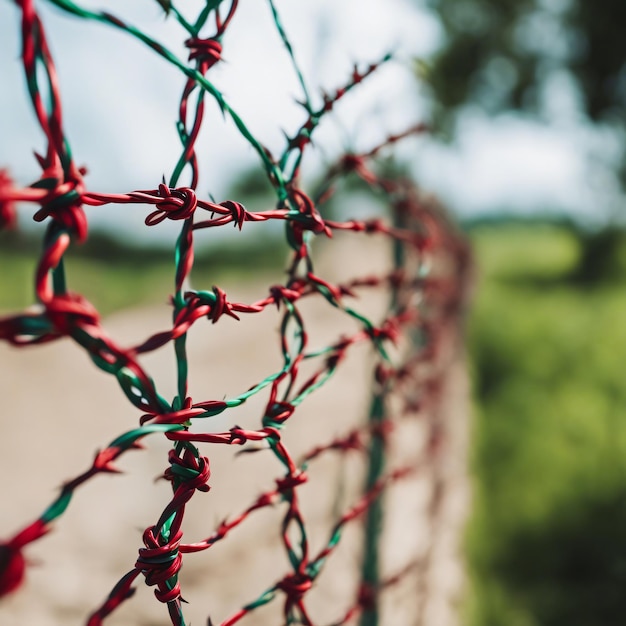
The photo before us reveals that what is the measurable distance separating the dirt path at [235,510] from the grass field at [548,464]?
0.56 ft

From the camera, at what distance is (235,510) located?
1896 millimetres

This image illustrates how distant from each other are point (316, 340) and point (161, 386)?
922 mm

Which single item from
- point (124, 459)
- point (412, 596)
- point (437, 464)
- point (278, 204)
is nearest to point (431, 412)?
point (437, 464)

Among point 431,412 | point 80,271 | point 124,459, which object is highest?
point 80,271

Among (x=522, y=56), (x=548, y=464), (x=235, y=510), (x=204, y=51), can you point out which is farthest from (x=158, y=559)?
(x=522, y=56)

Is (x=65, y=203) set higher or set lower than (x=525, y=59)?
lower

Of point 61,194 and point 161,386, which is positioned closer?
point 61,194

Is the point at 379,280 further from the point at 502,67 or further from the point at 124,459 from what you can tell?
the point at 502,67

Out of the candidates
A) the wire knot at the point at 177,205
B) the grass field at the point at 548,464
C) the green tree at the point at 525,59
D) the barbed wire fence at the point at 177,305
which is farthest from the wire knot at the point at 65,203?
the green tree at the point at 525,59

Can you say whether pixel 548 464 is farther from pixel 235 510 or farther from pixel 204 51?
pixel 204 51

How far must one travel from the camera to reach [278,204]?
2.30ft

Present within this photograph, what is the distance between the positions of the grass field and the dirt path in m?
0.17

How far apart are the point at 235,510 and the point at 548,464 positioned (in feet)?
6.21

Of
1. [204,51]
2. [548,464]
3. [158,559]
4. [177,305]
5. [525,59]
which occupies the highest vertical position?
[525,59]
